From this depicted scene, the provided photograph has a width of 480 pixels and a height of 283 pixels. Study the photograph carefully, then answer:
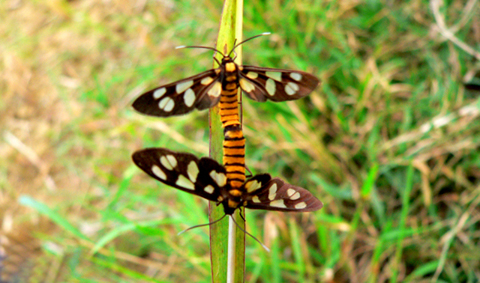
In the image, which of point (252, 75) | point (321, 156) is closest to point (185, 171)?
point (252, 75)

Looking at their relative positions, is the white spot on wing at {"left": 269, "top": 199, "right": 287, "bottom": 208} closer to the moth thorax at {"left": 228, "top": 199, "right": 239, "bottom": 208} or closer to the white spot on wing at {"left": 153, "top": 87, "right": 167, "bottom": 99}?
the moth thorax at {"left": 228, "top": 199, "right": 239, "bottom": 208}

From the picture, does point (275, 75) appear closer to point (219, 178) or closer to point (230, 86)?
point (230, 86)

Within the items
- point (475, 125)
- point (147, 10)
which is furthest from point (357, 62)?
point (147, 10)

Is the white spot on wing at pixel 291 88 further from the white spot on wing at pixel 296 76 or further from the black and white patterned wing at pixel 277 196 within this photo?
the black and white patterned wing at pixel 277 196

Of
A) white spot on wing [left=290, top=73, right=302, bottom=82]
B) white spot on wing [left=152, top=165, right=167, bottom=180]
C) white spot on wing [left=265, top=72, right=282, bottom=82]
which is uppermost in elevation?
white spot on wing [left=265, top=72, right=282, bottom=82]

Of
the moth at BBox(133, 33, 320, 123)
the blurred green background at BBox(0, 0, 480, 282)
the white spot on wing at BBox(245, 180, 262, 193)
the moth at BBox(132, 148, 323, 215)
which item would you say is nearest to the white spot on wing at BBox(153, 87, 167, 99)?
the moth at BBox(133, 33, 320, 123)

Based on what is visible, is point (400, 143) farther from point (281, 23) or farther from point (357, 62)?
point (281, 23)

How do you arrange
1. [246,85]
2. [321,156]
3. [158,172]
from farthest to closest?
→ [321,156] → [246,85] → [158,172]
